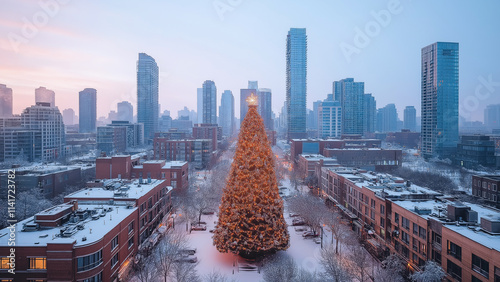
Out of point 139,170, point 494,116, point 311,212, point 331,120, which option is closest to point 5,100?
point 139,170

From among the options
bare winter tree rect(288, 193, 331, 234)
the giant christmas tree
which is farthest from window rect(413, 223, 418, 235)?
the giant christmas tree

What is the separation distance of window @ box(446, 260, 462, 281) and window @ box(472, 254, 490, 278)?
1675 millimetres

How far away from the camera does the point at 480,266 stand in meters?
17.6

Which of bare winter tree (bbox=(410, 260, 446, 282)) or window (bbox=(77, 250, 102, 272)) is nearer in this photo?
window (bbox=(77, 250, 102, 272))

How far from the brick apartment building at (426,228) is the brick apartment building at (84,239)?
24.9 meters

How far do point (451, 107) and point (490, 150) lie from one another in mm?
34396

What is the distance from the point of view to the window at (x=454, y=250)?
1944 centimetres

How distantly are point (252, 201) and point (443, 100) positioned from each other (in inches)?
4381

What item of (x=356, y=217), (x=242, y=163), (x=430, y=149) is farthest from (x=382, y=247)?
(x=430, y=149)

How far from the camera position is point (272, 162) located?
2420cm

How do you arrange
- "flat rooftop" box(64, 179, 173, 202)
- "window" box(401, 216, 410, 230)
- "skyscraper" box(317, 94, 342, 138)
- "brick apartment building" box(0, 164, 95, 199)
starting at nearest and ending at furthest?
"window" box(401, 216, 410, 230) → "flat rooftop" box(64, 179, 173, 202) → "brick apartment building" box(0, 164, 95, 199) → "skyscraper" box(317, 94, 342, 138)

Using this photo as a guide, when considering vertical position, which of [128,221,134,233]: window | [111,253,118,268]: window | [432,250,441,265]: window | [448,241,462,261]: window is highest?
[448,241,462,261]: window

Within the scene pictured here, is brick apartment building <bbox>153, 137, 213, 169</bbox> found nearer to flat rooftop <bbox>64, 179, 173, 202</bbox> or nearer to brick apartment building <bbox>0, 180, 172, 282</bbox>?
flat rooftop <bbox>64, 179, 173, 202</bbox>

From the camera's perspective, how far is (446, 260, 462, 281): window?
19531 millimetres
